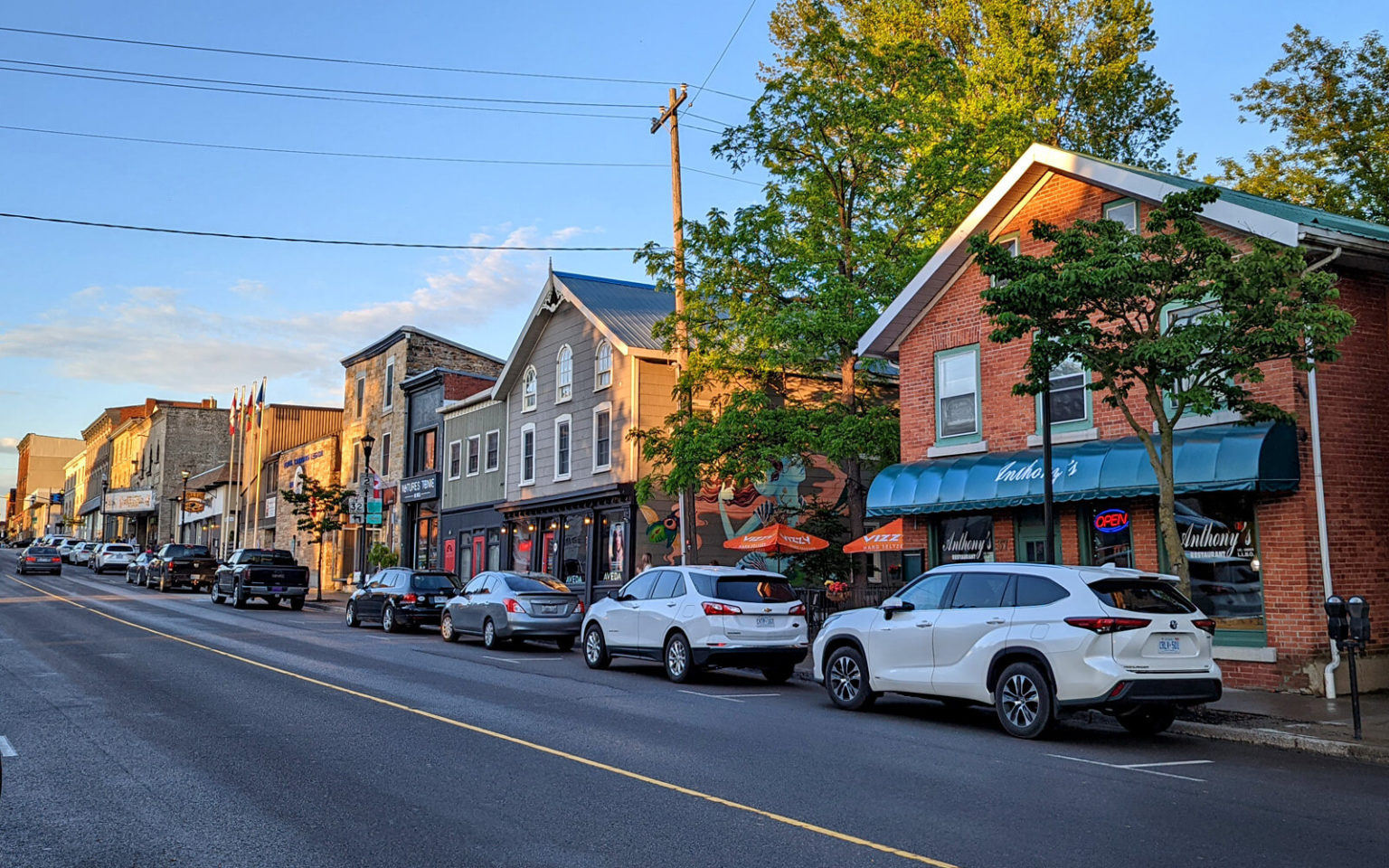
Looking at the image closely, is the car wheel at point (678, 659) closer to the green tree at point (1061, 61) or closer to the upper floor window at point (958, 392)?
the upper floor window at point (958, 392)

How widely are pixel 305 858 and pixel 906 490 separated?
15.3 meters

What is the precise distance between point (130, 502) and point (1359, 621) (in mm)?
96063

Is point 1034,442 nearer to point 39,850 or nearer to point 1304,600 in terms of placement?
point 1304,600

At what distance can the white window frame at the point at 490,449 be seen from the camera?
126 ft

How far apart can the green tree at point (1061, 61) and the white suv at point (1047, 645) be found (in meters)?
21.2

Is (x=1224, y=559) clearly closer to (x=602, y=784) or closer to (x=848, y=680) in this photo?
(x=848, y=680)

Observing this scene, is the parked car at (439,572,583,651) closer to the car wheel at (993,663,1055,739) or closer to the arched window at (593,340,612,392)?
the arched window at (593,340,612,392)

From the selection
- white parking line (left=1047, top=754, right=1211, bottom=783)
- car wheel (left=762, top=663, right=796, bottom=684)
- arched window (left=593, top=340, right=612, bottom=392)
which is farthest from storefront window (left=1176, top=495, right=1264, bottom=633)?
arched window (left=593, top=340, right=612, bottom=392)

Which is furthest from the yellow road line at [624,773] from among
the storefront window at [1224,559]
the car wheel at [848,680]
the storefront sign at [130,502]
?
the storefront sign at [130,502]

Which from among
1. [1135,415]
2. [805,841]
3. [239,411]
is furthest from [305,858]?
[239,411]

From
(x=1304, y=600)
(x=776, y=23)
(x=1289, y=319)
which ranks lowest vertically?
(x=1304, y=600)

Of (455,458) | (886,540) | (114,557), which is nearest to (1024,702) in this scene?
(886,540)

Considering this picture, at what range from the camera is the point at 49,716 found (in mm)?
11438

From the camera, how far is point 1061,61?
3166cm
